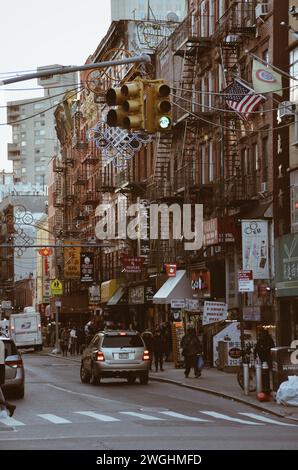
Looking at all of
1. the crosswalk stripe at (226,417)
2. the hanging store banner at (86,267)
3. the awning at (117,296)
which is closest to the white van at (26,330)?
the hanging store banner at (86,267)

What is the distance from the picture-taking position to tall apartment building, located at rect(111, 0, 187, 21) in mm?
71375

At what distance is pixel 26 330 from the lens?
71.5 metres

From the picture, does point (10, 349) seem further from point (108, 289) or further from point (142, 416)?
point (108, 289)

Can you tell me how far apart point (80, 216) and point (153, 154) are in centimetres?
2169

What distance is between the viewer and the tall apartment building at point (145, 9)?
71375mm

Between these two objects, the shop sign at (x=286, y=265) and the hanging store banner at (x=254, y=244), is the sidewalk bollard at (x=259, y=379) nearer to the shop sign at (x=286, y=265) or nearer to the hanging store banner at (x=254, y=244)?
the shop sign at (x=286, y=265)

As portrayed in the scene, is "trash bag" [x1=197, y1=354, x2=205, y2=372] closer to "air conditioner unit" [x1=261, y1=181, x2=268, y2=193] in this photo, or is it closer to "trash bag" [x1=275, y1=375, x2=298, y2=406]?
"air conditioner unit" [x1=261, y1=181, x2=268, y2=193]

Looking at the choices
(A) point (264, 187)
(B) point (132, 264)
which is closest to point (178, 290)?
(B) point (132, 264)

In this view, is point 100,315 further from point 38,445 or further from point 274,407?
point 38,445

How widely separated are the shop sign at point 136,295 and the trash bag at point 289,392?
3270 centimetres

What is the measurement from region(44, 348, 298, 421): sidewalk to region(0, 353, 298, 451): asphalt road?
29 cm

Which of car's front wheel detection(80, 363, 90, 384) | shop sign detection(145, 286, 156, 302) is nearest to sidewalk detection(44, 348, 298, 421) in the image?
car's front wheel detection(80, 363, 90, 384)

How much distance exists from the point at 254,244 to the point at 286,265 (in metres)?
2.14
